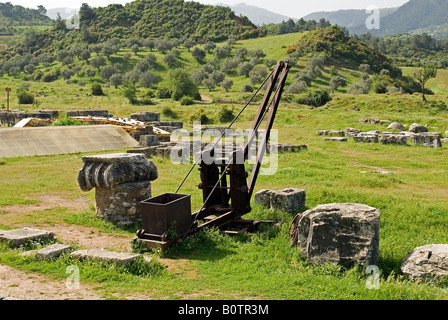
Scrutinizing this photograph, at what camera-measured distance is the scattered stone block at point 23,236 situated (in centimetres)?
724

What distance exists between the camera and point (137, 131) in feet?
81.0

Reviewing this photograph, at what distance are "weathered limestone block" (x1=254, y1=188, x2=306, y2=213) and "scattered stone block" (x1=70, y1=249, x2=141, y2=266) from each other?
4.43m

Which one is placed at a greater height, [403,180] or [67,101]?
[67,101]

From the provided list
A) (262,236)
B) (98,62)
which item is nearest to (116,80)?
(98,62)

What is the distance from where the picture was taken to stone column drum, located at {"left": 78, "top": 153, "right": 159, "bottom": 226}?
926 centimetres

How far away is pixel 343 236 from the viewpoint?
6527mm

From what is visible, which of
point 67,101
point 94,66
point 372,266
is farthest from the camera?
point 94,66

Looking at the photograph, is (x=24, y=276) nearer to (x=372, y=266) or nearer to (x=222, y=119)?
(x=372, y=266)

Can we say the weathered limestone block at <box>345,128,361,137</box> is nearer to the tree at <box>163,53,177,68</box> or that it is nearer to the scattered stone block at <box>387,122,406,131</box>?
the scattered stone block at <box>387,122,406,131</box>

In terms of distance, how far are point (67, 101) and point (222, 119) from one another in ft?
65.6

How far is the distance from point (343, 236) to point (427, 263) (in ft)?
3.93

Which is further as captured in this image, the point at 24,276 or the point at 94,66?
the point at 94,66

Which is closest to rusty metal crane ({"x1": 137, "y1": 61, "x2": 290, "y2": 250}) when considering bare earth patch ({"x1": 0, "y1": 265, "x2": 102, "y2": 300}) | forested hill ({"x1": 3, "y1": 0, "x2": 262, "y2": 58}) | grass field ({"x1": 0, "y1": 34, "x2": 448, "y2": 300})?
grass field ({"x1": 0, "y1": 34, "x2": 448, "y2": 300})

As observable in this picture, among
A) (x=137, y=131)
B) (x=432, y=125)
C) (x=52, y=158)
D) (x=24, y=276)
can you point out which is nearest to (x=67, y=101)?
(x=137, y=131)
